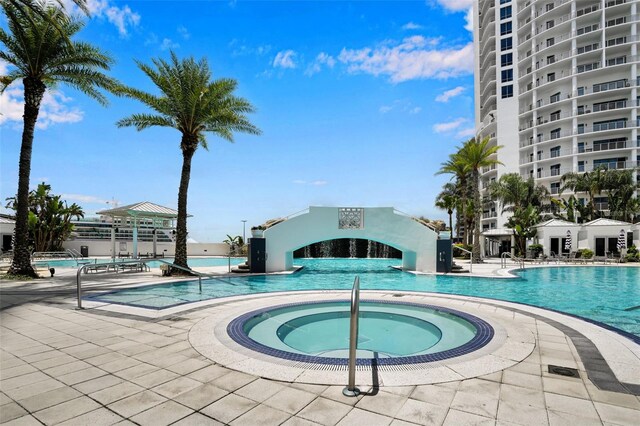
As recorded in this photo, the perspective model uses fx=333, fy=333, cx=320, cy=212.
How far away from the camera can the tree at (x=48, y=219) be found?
31516mm

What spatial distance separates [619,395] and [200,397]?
4803 millimetres

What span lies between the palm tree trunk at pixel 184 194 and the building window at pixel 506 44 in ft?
188

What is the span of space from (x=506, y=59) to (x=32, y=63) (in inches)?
2441

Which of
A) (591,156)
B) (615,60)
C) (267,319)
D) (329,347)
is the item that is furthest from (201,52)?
(615,60)

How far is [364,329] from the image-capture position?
8477 mm

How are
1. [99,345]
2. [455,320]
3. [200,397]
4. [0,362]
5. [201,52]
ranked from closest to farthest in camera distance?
1. [200,397]
2. [0,362]
3. [99,345]
4. [455,320]
5. [201,52]

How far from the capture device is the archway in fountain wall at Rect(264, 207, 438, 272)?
20219mm

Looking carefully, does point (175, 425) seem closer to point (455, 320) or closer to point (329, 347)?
point (329, 347)

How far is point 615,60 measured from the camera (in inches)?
1795

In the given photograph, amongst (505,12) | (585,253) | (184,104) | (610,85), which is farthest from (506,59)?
(184,104)

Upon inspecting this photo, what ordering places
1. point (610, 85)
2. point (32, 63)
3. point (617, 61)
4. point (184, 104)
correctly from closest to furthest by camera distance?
point (32, 63) → point (184, 104) → point (610, 85) → point (617, 61)

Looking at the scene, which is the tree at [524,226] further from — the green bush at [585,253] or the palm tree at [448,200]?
the palm tree at [448,200]

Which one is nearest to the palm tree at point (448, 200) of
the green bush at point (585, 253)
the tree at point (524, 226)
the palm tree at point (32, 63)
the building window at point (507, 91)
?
the tree at point (524, 226)

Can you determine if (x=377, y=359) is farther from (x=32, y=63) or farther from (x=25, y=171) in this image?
(x=32, y=63)
